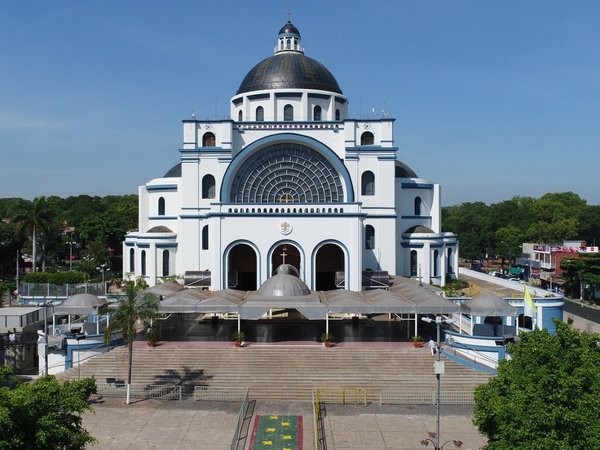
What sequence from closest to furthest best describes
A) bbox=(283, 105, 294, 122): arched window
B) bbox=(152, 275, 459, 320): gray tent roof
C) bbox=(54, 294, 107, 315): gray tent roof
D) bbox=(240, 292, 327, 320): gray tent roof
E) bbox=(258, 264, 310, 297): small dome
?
bbox=(152, 275, 459, 320): gray tent roof < bbox=(240, 292, 327, 320): gray tent roof < bbox=(54, 294, 107, 315): gray tent roof < bbox=(258, 264, 310, 297): small dome < bbox=(283, 105, 294, 122): arched window

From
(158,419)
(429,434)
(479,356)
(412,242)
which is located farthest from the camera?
(412,242)

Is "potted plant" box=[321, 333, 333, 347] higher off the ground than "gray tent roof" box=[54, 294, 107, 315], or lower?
lower

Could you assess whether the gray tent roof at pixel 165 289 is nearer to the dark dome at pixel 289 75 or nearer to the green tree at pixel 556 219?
the dark dome at pixel 289 75

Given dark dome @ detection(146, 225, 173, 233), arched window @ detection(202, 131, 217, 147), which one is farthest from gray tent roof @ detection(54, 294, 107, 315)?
arched window @ detection(202, 131, 217, 147)

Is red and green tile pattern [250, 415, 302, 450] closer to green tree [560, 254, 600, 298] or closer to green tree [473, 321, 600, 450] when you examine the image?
green tree [473, 321, 600, 450]

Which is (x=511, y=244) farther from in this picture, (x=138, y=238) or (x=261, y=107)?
(x=138, y=238)

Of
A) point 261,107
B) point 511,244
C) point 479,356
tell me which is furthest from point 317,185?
point 511,244
